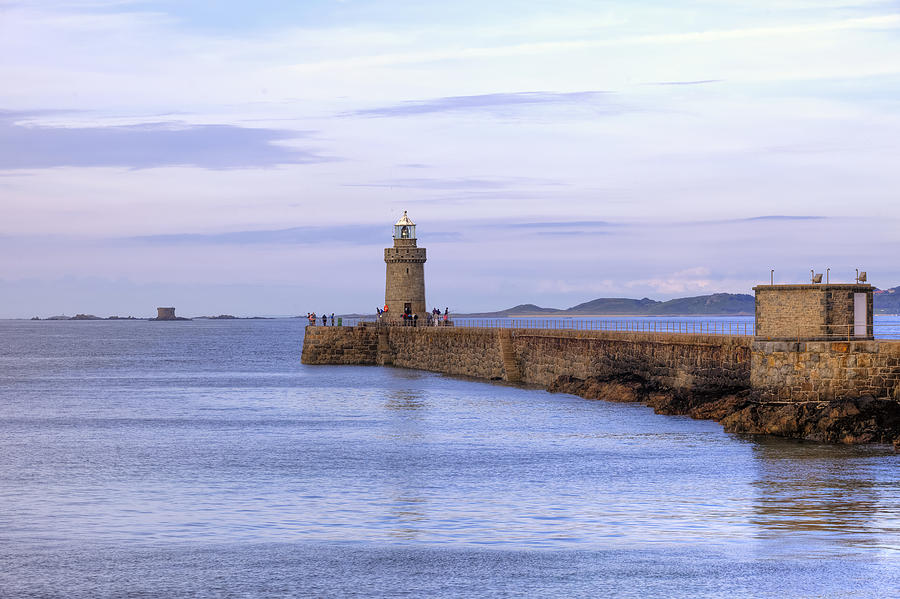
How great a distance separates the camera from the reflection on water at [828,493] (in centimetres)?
1630

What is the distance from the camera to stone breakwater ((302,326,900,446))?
2648cm

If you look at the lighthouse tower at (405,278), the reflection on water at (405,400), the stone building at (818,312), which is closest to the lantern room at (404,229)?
the lighthouse tower at (405,278)

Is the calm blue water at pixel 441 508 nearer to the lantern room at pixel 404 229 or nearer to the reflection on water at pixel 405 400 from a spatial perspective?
the reflection on water at pixel 405 400

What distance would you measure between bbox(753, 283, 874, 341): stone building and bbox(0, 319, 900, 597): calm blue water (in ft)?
10.7

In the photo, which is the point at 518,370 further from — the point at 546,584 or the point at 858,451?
the point at 546,584

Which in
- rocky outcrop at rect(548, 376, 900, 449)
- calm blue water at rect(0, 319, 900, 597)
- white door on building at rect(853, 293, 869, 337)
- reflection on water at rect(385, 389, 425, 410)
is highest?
white door on building at rect(853, 293, 869, 337)

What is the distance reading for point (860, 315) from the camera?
28.7 meters

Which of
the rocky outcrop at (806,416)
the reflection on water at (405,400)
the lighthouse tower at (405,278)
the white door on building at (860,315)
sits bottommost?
the reflection on water at (405,400)

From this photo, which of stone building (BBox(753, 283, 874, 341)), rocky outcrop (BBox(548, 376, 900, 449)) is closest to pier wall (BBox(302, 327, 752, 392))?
rocky outcrop (BBox(548, 376, 900, 449))

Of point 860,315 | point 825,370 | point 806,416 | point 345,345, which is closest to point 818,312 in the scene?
point 860,315

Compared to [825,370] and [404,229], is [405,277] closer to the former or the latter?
[404,229]

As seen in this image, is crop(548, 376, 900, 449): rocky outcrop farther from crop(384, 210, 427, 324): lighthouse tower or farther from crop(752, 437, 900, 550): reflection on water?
crop(384, 210, 427, 324): lighthouse tower

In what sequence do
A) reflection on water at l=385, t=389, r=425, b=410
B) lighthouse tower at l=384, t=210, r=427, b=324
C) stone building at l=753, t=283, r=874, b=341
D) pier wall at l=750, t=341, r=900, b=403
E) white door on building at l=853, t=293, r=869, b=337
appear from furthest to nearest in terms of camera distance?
1. lighthouse tower at l=384, t=210, r=427, b=324
2. reflection on water at l=385, t=389, r=425, b=410
3. white door on building at l=853, t=293, r=869, b=337
4. stone building at l=753, t=283, r=874, b=341
5. pier wall at l=750, t=341, r=900, b=403

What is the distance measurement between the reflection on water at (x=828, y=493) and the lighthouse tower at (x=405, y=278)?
41403 mm
